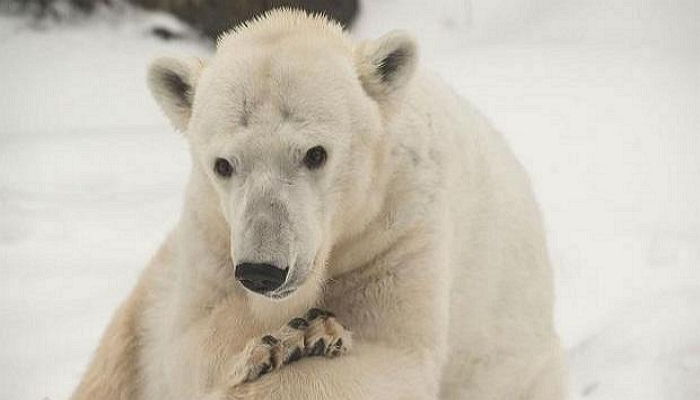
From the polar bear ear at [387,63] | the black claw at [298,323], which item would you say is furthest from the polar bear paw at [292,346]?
the polar bear ear at [387,63]

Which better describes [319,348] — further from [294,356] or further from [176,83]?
[176,83]

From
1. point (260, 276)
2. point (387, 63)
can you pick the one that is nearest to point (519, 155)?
point (387, 63)

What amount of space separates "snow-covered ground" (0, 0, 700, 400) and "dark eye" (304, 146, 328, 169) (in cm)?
123

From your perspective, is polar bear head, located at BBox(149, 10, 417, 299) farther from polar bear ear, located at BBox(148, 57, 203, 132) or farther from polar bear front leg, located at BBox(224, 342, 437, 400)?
polar bear front leg, located at BBox(224, 342, 437, 400)

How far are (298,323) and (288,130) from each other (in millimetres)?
491

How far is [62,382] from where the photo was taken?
4.55 meters

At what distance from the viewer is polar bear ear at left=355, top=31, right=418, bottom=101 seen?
2.92 meters

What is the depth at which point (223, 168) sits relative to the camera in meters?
2.69

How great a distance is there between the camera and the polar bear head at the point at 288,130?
251 cm

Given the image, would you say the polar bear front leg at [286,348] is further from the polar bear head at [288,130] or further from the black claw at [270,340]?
the polar bear head at [288,130]

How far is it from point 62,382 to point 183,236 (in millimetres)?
1662

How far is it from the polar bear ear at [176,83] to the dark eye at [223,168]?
0.32m

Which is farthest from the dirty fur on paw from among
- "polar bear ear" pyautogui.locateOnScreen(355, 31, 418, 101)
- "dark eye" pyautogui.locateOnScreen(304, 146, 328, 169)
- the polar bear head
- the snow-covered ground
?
the snow-covered ground

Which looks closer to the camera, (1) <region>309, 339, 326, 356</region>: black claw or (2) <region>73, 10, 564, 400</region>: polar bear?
(2) <region>73, 10, 564, 400</region>: polar bear
